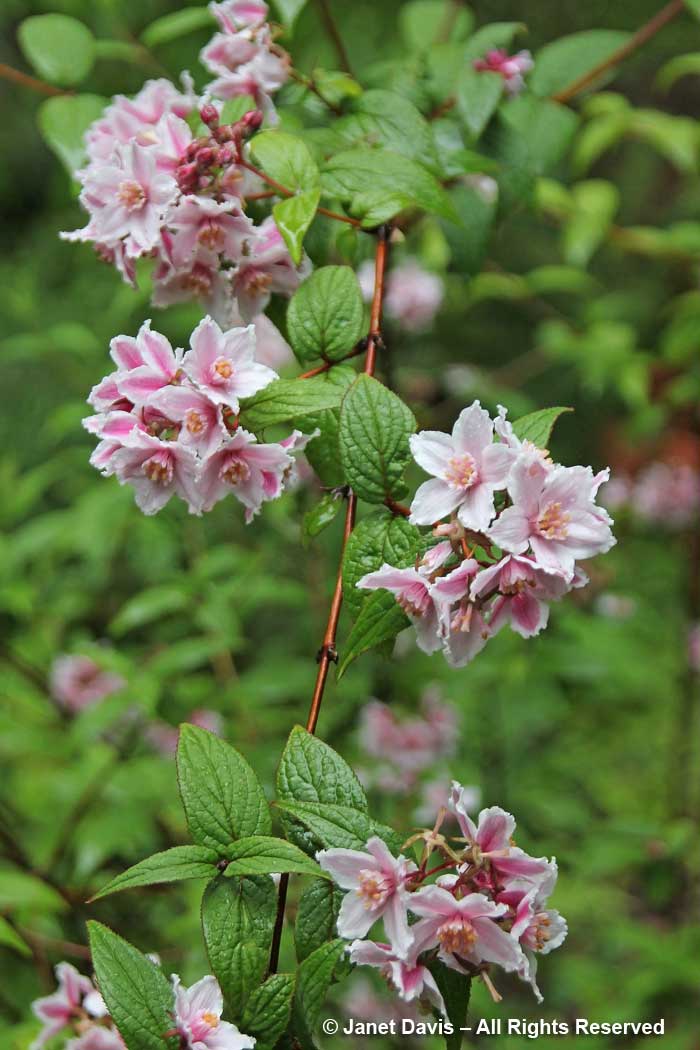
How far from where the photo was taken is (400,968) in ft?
2.48

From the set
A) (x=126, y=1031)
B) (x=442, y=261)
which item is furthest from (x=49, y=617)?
(x=126, y=1031)

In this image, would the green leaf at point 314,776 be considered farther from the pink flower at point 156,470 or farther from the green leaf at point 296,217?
the green leaf at point 296,217

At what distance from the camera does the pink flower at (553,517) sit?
0.77 m

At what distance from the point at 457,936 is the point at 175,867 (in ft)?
0.71

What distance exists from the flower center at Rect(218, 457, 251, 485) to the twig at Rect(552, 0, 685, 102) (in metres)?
0.83

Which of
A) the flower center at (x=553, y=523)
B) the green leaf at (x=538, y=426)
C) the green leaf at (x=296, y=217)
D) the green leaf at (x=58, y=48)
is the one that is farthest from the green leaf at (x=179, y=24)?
the flower center at (x=553, y=523)

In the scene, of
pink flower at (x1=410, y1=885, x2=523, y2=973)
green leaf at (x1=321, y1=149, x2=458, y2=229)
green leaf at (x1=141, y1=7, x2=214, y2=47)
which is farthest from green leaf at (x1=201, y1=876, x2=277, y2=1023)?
green leaf at (x1=141, y1=7, x2=214, y2=47)

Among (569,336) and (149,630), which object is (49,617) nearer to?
(149,630)

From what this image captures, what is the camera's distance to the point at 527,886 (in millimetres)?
778

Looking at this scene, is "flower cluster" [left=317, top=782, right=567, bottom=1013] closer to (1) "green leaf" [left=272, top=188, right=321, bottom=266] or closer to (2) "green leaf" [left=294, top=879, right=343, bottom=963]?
(2) "green leaf" [left=294, top=879, right=343, bottom=963]

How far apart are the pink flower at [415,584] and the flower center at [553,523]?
8 centimetres

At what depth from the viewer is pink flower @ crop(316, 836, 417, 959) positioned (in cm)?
75

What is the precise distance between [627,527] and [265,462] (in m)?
2.55

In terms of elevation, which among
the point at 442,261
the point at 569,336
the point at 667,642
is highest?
the point at 442,261
